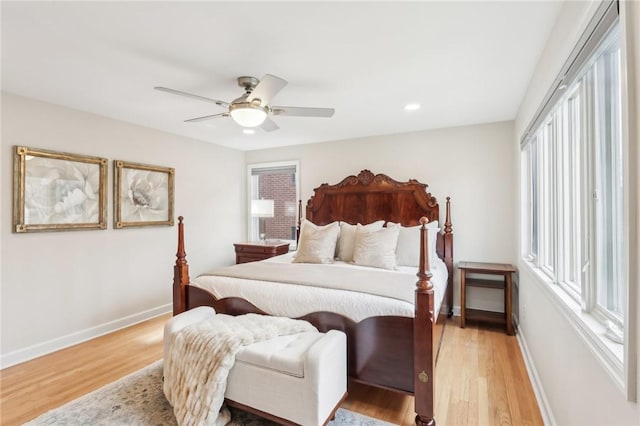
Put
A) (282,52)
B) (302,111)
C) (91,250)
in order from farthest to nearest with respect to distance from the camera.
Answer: (91,250) < (302,111) < (282,52)

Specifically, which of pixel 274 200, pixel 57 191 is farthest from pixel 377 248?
pixel 57 191

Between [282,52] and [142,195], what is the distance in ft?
8.75

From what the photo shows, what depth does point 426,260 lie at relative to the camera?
188 cm

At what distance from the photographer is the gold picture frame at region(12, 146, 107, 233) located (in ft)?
8.91

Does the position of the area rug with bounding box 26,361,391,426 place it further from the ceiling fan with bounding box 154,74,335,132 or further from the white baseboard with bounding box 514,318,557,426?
the ceiling fan with bounding box 154,74,335,132

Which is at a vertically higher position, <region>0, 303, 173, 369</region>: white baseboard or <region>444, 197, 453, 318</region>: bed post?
<region>444, 197, 453, 318</region>: bed post

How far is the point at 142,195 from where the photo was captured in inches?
146

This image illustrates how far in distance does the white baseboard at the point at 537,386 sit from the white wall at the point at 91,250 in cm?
396

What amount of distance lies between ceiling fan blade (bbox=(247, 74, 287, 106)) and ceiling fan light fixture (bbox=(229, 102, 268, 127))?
0.05 meters

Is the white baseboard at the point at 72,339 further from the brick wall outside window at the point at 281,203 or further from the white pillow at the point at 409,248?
the white pillow at the point at 409,248

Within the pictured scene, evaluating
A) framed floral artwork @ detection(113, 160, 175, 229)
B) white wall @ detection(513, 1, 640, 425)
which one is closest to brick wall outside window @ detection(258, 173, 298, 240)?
framed floral artwork @ detection(113, 160, 175, 229)

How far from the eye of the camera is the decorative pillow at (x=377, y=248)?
306 centimetres

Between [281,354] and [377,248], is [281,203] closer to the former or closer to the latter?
[377,248]

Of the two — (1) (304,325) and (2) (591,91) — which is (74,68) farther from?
(2) (591,91)
